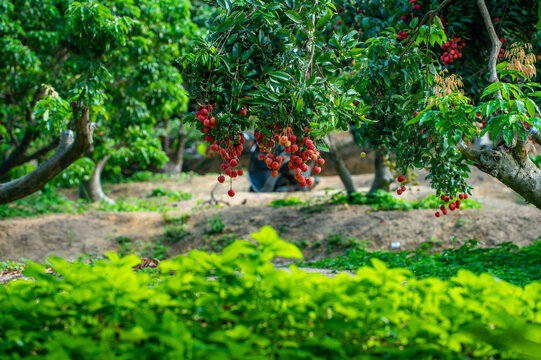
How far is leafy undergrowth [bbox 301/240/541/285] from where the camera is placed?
4919 mm

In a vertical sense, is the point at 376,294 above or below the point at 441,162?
below

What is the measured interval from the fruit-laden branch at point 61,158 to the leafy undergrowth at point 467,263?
3190 mm

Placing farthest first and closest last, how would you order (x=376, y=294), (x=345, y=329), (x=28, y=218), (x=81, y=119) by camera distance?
(x=28, y=218) → (x=81, y=119) → (x=376, y=294) → (x=345, y=329)

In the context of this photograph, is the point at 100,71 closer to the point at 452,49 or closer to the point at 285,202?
the point at 452,49

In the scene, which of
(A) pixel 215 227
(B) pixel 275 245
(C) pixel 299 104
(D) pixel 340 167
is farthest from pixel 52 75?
(B) pixel 275 245

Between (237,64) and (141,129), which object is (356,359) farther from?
(141,129)

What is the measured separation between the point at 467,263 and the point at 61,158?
5061 millimetres

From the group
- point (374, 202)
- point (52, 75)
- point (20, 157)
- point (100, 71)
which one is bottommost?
point (374, 202)

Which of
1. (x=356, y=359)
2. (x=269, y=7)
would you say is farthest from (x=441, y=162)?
(x=356, y=359)

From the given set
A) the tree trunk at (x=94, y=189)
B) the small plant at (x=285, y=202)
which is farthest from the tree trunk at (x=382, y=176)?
the tree trunk at (x=94, y=189)

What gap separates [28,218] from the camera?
9.48 metres

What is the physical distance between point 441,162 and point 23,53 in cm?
648

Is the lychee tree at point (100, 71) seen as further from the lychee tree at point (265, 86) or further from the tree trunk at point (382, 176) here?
the tree trunk at point (382, 176)

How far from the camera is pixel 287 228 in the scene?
8.86m
